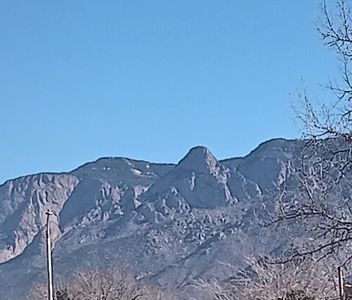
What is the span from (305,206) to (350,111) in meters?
1.29

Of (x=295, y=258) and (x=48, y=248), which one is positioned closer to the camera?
(x=295, y=258)

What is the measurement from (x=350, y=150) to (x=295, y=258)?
5.34 feet

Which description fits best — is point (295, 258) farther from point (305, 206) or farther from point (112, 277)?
point (112, 277)

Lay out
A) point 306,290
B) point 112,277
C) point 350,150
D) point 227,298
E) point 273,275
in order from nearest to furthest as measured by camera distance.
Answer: point 350,150
point 306,290
point 273,275
point 227,298
point 112,277

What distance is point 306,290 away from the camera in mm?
38750

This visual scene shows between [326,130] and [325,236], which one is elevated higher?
[326,130]

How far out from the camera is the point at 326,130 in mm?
13539

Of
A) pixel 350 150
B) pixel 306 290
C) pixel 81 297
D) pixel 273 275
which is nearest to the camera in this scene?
pixel 350 150

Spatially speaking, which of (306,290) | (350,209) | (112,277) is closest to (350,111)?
(350,209)

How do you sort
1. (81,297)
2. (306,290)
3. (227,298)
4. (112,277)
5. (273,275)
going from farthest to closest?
(112,277) < (81,297) < (227,298) < (273,275) < (306,290)

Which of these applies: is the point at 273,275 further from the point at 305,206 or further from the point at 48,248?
the point at 305,206

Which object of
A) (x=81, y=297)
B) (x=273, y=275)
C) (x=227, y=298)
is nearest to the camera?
(x=273, y=275)

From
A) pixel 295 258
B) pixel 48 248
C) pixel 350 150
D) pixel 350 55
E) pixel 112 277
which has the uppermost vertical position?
pixel 112 277

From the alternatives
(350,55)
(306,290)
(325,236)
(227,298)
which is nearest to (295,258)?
(325,236)
